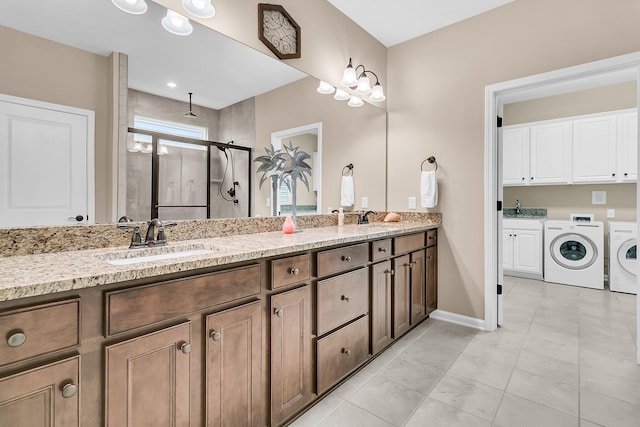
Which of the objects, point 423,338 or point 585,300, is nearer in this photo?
point 423,338

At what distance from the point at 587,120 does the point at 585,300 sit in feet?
7.88

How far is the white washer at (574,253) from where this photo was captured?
3984mm

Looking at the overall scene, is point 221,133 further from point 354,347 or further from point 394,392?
point 394,392

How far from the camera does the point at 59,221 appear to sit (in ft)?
4.27

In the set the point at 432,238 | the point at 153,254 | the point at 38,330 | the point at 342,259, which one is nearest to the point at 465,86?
the point at 432,238

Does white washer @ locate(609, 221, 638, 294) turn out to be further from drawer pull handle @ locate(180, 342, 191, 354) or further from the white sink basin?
drawer pull handle @ locate(180, 342, 191, 354)

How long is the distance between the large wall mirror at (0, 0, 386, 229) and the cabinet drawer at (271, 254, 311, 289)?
62 cm

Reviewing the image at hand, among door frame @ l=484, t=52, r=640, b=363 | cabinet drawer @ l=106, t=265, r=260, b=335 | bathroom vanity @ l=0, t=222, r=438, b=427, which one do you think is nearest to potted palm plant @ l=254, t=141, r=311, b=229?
bathroom vanity @ l=0, t=222, r=438, b=427

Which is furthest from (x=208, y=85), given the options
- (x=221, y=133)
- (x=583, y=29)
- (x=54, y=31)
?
(x=583, y=29)

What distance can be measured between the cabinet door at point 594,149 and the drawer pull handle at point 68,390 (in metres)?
5.52

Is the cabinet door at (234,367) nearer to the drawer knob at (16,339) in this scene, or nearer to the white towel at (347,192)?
the drawer knob at (16,339)

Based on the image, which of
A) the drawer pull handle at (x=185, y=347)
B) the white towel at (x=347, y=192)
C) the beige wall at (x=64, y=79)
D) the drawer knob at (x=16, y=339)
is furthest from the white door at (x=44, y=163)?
the white towel at (x=347, y=192)

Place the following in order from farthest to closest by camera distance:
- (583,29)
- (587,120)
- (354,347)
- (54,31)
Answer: (587,120) < (583,29) < (354,347) < (54,31)

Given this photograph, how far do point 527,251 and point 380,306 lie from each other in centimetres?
343
